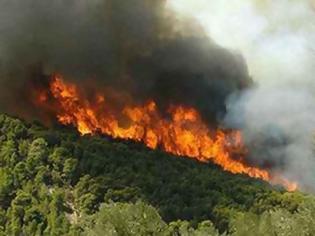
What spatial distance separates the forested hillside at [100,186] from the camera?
248 ft

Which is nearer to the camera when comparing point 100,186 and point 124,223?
point 124,223

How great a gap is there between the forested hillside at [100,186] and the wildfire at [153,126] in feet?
22.3

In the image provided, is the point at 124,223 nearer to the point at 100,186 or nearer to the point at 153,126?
the point at 100,186

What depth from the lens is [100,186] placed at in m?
79.2

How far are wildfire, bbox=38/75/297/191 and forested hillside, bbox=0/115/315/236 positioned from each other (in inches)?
267

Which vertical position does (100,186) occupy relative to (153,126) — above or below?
below

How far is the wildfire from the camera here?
3878 inches

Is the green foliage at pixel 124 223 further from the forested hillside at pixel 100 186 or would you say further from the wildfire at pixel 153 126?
the wildfire at pixel 153 126

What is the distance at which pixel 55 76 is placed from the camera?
104 m

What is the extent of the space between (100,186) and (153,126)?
24018 millimetres

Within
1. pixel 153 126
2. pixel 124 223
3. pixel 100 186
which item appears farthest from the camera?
pixel 153 126

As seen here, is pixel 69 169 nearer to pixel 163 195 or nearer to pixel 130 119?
pixel 163 195

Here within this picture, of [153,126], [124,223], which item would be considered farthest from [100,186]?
[153,126]

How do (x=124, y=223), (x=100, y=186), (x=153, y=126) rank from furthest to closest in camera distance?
(x=153, y=126), (x=100, y=186), (x=124, y=223)
